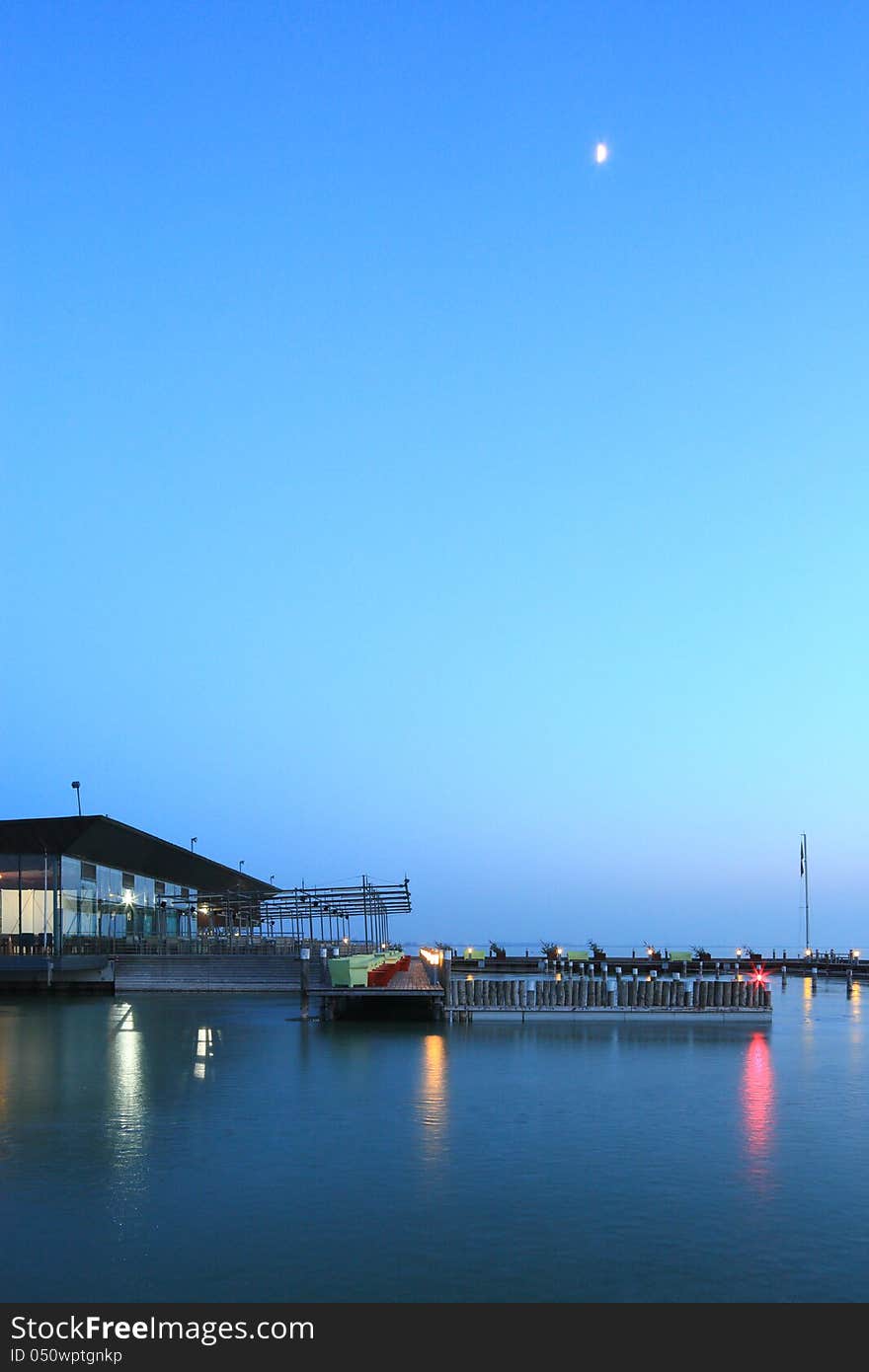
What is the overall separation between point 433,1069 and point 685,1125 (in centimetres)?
962

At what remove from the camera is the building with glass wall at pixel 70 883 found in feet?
225

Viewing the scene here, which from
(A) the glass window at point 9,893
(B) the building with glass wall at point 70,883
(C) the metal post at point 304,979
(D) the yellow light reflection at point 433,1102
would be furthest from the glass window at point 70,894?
(D) the yellow light reflection at point 433,1102

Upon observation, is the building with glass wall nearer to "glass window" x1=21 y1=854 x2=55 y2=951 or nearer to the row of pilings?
"glass window" x1=21 y1=854 x2=55 y2=951

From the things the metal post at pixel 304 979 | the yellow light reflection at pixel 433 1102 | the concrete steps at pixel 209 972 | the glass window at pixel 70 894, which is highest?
the glass window at pixel 70 894

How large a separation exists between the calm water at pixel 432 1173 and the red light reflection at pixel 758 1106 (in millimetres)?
106

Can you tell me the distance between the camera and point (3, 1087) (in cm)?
3119

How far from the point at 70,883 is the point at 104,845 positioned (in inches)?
129

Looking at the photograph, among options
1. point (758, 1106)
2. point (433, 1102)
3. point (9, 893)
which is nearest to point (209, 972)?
point (9, 893)

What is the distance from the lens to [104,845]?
7356 centimetres

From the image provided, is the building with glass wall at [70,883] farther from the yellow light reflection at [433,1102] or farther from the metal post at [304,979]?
the yellow light reflection at [433,1102]

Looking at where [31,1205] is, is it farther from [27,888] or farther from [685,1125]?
[27,888]

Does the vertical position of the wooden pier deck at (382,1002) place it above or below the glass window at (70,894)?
below

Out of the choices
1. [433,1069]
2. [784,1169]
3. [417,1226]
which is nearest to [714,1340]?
[417,1226]

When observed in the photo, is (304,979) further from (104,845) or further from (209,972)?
(104,845)
